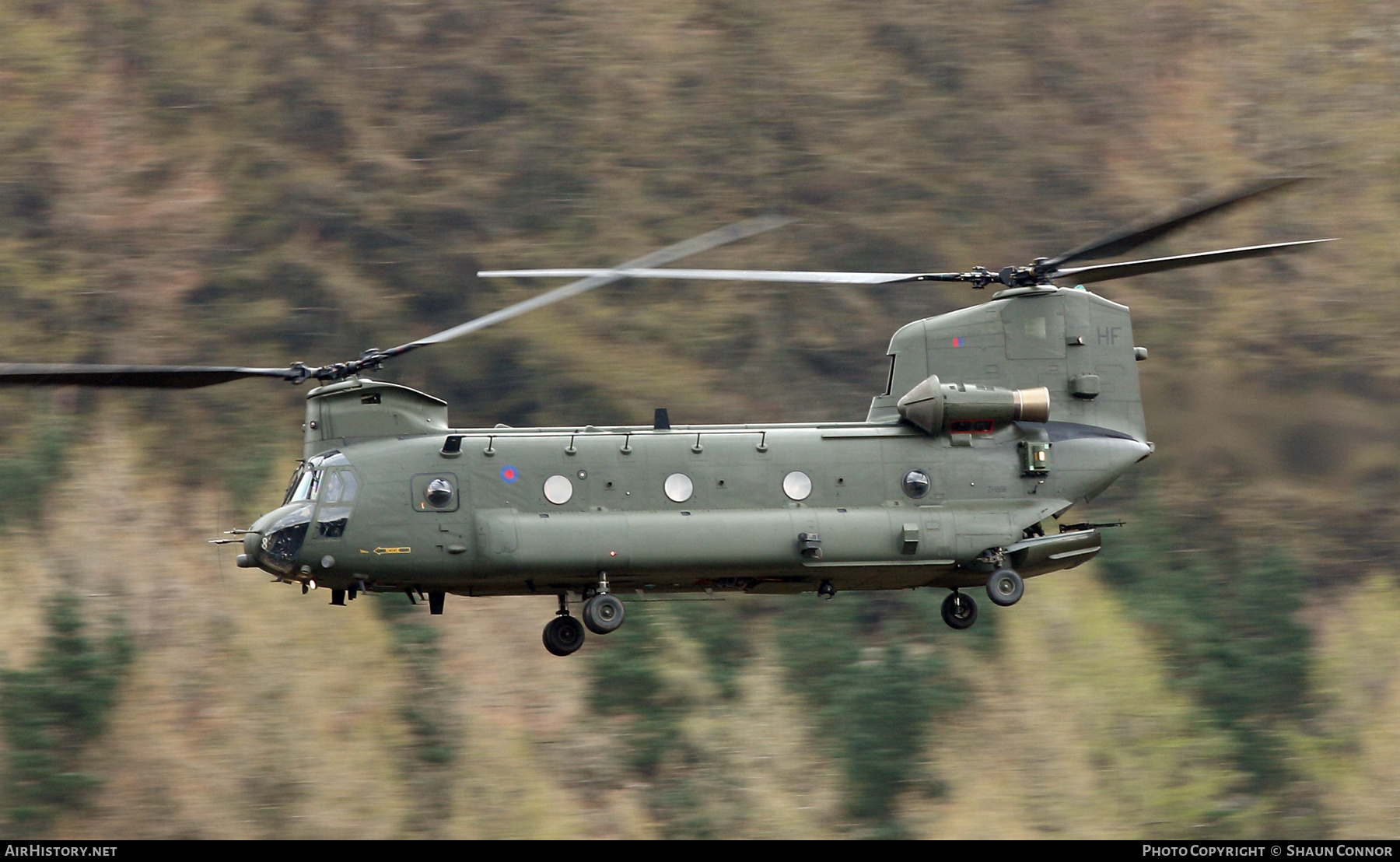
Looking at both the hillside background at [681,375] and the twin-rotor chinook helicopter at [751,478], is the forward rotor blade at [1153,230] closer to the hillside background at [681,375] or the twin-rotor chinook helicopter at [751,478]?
the twin-rotor chinook helicopter at [751,478]

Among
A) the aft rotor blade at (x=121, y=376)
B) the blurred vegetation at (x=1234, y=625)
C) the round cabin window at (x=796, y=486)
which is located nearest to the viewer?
the aft rotor blade at (x=121, y=376)

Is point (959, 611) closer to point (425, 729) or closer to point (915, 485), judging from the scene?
point (915, 485)

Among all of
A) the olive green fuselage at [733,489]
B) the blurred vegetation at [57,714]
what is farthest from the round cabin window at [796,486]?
the blurred vegetation at [57,714]

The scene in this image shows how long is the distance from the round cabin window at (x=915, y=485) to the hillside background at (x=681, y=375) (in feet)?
44.7

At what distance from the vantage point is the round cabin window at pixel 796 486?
16.7m

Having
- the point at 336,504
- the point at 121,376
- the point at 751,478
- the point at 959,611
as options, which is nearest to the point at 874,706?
the point at 959,611

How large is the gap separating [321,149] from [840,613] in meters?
19.1

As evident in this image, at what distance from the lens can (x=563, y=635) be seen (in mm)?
17297

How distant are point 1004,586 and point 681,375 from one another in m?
23.1

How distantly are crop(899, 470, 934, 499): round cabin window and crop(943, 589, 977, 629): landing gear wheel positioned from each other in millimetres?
1379

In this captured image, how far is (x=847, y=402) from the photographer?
3891 cm

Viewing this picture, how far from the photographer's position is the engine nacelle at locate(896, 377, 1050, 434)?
55.9 feet

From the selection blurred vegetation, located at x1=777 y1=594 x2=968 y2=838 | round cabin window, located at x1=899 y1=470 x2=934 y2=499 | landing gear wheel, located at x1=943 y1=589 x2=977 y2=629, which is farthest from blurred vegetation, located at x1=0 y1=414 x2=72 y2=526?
round cabin window, located at x1=899 y1=470 x2=934 y2=499
